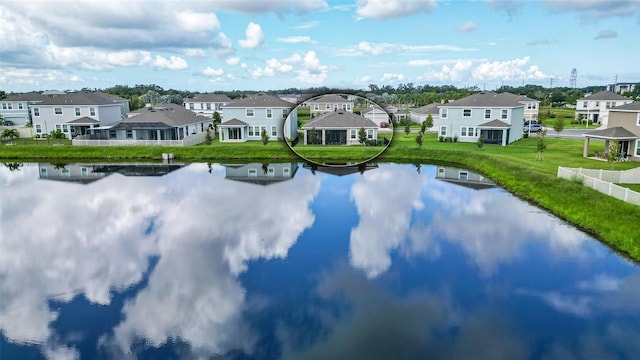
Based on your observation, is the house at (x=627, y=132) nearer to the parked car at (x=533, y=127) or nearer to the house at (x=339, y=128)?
the house at (x=339, y=128)

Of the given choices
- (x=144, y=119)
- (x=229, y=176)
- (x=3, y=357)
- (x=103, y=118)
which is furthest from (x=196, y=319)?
(x=103, y=118)

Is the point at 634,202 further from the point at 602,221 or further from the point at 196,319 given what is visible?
the point at 196,319

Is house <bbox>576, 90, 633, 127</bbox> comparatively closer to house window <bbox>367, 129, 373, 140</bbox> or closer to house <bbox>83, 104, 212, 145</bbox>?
house window <bbox>367, 129, 373, 140</bbox>

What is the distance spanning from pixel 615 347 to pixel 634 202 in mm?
8364

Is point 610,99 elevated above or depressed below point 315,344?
above

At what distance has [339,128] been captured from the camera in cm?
1867

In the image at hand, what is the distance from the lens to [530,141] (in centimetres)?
3316

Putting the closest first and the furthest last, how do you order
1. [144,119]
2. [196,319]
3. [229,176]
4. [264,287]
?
1. [196,319]
2. [264,287]
3. [229,176]
4. [144,119]

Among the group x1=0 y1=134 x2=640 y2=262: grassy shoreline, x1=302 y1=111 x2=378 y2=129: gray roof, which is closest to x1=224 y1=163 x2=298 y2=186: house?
x1=0 y1=134 x2=640 y2=262: grassy shoreline

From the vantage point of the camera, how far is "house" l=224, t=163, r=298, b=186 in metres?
21.7

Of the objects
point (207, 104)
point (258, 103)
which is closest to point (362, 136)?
point (258, 103)

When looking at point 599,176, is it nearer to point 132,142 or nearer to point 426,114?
point 132,142

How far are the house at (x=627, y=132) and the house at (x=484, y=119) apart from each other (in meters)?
7.63

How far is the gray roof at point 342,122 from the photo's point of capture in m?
15.2
